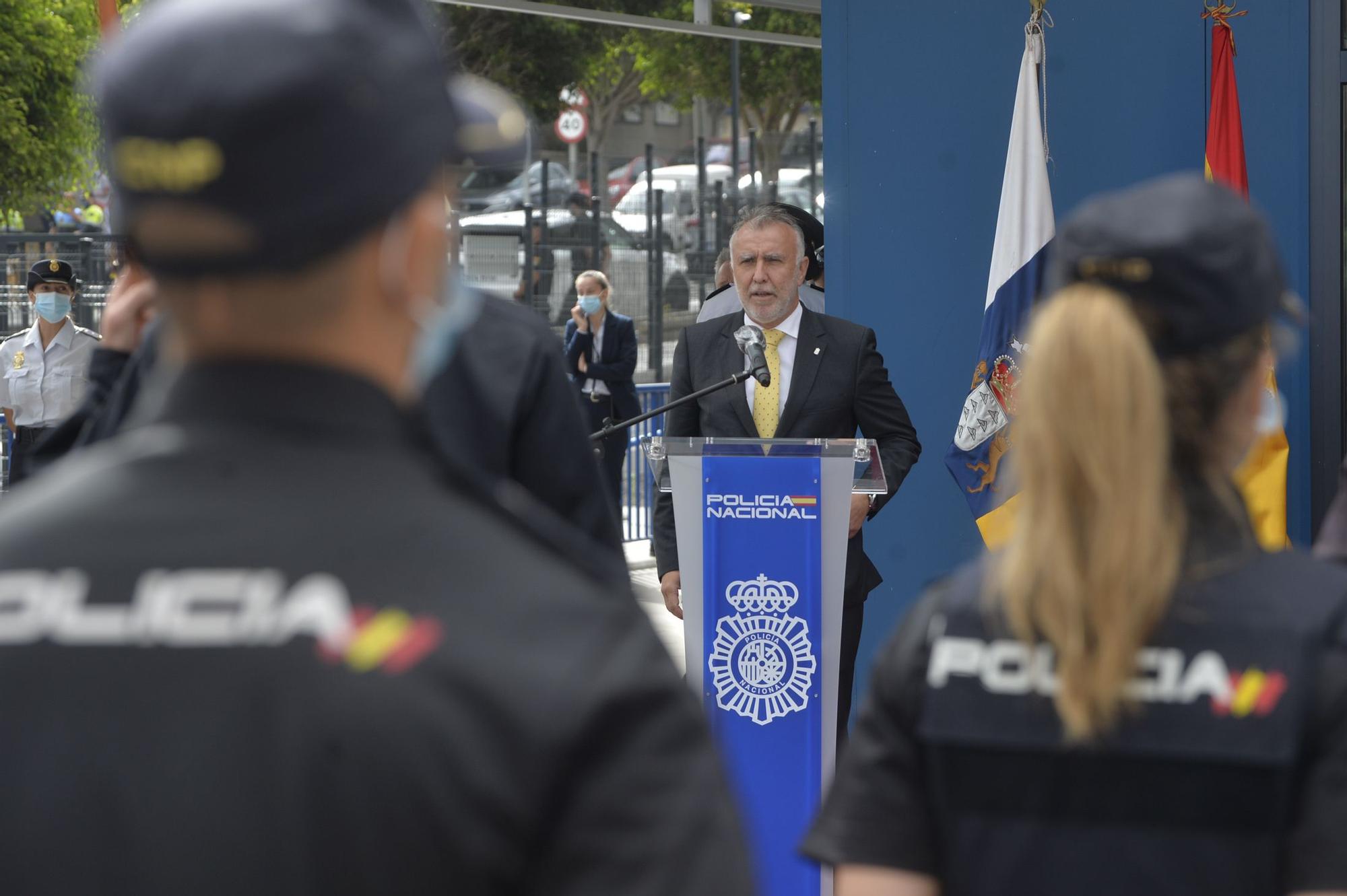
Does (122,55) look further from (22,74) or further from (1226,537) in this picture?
(22,74)

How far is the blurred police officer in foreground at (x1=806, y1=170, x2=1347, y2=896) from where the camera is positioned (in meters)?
1.50

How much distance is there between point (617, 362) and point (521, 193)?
13957mm

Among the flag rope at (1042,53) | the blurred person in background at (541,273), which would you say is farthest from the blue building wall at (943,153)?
the blurred person in background at (541,273)

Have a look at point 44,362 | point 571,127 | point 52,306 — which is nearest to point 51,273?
point 52,306

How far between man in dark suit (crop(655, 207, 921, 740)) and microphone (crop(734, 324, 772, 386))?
5cm

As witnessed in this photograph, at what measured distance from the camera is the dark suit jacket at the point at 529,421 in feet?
7.99

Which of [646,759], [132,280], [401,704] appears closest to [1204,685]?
[646,759]

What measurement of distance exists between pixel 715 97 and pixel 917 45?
23479mm

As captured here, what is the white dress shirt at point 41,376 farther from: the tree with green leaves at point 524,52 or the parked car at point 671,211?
the tree with green leaves at point 524,52

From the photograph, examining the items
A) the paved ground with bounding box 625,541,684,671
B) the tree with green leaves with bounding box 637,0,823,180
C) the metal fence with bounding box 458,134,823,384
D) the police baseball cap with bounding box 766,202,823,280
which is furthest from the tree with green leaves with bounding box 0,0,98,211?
the police baseball cap with bounding box 766,202,823,280

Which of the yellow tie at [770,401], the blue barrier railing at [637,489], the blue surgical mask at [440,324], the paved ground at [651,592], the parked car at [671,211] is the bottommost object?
the paved ground at [651,592]

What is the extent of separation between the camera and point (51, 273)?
34.0 ft

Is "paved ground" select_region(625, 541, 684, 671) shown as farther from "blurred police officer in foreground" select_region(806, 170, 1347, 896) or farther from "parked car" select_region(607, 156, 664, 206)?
"parked car" select_region(607, 156, 664, 206)

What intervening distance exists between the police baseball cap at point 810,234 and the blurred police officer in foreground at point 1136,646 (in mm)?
3609
